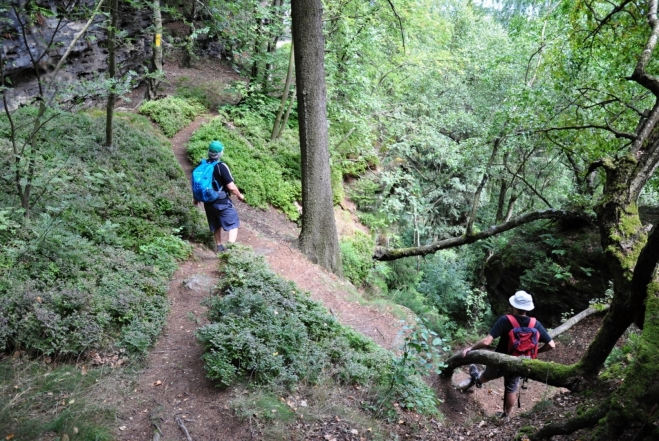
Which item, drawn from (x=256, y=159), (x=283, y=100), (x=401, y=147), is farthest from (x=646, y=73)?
(x=283, y=100)

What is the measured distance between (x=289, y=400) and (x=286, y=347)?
0.67 metres

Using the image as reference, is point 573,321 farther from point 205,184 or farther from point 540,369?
point 205,184

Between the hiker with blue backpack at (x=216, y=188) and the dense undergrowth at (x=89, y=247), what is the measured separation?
0.75 meters

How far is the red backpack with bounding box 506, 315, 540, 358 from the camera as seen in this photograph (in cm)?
579

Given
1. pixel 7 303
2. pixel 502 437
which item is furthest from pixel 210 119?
pixel 502 437

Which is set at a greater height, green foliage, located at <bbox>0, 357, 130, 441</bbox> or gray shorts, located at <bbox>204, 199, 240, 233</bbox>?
gray shorts, located at <bbox>204, 199, 240, 233</bbox>

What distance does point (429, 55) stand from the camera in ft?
51.3

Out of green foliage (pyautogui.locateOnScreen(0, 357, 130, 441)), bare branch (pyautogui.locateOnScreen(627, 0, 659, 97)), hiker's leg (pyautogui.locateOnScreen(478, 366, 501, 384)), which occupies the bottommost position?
hiker's leg (pyautogui.locateOnScreen(478, 366, 501, 384))

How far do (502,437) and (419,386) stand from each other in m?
1.72

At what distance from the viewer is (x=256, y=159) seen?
13.1 meters

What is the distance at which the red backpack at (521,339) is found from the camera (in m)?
5.79

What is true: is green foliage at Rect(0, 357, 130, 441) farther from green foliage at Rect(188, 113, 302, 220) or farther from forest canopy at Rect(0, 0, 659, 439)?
green foliage at Rect(188, 113, 302, 220)

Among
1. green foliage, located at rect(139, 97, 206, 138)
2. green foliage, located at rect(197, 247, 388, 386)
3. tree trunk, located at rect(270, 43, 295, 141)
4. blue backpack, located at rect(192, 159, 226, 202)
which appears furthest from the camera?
tree trunk, located at rect(270, 43, 295, 141)

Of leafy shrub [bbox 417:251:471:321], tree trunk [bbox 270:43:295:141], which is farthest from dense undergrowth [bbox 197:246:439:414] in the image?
leafy shrub [bbox 417:251:471:321]
